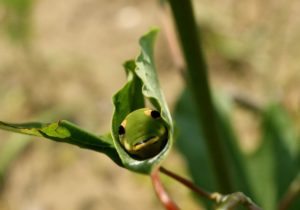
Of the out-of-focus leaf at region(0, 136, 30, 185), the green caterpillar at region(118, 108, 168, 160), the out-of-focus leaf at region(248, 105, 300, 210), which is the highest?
the green caterpillar at region(118, 108, 168, 160)

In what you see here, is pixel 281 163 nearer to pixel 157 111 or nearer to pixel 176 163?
pixel 176 163

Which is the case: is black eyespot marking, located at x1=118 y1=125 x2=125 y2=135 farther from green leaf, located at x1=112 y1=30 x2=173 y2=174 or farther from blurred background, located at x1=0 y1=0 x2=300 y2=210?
blurred background, located at x1=0 y1=0 x2=300 y2=210

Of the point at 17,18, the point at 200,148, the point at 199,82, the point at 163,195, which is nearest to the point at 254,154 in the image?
the point at 200,148

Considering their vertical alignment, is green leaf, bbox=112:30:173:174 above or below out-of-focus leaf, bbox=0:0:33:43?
above

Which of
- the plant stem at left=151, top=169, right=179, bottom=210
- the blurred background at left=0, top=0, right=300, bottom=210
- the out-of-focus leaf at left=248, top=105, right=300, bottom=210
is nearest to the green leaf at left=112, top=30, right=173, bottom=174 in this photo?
the plant stem at left=151, top=169, right=179, bottom=210

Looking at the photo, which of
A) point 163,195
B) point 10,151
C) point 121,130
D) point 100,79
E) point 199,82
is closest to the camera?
point 121,130

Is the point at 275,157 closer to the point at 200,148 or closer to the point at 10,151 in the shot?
the point at 200,148

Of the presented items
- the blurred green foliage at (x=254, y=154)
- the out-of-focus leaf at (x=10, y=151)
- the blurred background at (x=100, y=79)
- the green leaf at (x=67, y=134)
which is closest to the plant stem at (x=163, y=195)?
the green leaf at (x=67, y=134)
